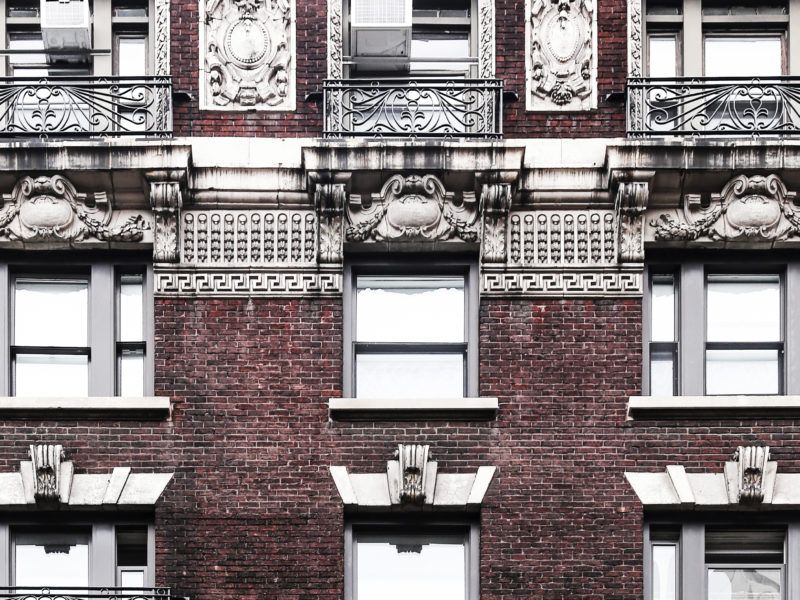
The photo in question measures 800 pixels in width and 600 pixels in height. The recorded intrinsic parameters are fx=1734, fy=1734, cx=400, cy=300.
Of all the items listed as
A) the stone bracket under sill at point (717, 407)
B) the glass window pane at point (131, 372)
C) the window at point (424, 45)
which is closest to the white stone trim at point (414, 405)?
the stone bracket under sill at point (717, 407)

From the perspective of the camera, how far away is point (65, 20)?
64.6ft

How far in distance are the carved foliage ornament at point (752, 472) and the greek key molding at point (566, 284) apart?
214 cm

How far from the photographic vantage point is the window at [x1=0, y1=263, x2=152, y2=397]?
1927cm

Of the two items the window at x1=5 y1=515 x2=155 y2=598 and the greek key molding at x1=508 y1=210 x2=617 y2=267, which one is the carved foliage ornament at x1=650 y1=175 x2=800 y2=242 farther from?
the window at x1=5 y1=515 x2=155 y2=598

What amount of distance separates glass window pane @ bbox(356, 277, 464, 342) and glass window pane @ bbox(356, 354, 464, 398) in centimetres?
22

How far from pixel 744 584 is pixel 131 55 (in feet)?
30.1

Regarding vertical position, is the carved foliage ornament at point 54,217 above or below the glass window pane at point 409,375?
above

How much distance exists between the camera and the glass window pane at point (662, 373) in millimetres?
19219

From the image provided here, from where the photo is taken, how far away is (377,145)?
62.6 ft

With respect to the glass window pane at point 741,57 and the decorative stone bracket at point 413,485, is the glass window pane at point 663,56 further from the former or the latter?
the decorative stone bracket at point 413,485

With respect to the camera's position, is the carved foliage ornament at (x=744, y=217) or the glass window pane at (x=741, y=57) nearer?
the carved foliage ornament at (x=744, y=217)

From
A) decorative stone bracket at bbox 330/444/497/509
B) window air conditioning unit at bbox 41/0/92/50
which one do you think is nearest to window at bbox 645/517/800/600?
decorative stone bracket at bbox 330/444/497/509

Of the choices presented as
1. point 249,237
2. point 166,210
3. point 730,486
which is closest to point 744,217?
point 730,486

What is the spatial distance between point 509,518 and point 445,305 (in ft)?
8.61
